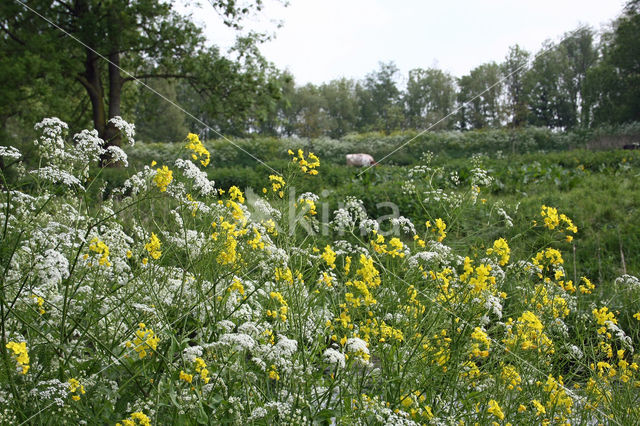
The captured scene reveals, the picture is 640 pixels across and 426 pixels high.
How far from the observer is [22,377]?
1.95m

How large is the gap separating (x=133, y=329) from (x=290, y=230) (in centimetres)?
87

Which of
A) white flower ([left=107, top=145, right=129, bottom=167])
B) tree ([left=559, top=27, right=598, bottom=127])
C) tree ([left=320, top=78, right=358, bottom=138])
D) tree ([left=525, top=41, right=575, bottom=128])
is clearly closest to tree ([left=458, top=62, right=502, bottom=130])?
tree ([left=525, top=41, right=575, bottom=128])

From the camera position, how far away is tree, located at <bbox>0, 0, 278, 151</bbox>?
38.2 feet

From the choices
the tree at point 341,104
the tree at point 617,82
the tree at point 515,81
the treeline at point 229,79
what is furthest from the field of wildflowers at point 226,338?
the tree at point 617,82

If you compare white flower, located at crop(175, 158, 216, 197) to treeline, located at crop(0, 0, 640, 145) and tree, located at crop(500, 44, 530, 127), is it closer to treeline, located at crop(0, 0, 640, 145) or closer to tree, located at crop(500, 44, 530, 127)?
tree, located at crop(500, 44, 530, 127)

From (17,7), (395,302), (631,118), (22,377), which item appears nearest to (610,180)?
(395,302)

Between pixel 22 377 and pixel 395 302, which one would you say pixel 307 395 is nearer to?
pixel 395 302

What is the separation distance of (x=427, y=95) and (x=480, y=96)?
262 centimetres

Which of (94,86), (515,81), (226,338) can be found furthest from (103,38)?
(226,338)

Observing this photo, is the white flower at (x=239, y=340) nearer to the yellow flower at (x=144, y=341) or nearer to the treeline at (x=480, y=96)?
the yellow flower at (x=144, y=341)

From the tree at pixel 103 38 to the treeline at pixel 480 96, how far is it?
2530mm

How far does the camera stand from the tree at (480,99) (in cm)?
1580

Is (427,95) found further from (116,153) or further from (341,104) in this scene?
(116,153)

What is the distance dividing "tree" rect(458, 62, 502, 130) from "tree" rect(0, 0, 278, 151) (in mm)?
7309
